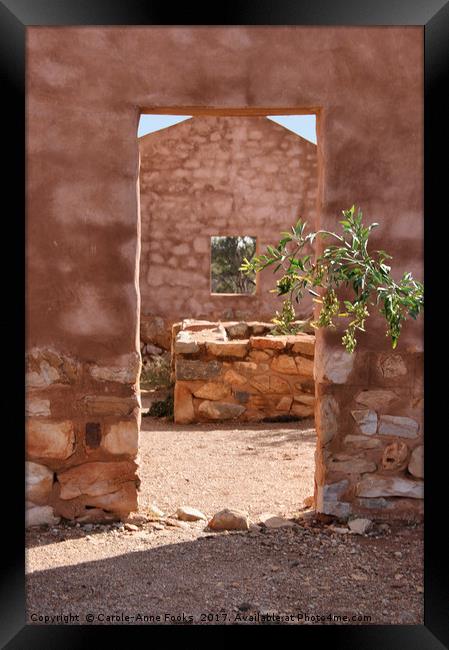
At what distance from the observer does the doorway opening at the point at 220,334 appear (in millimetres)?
5113

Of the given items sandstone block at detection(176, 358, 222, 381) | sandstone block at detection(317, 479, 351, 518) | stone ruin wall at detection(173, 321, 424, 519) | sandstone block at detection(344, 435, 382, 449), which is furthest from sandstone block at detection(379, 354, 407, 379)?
sandstone block at detection(176, 358, 222, 381)

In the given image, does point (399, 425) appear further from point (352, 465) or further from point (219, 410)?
point (219, 410)

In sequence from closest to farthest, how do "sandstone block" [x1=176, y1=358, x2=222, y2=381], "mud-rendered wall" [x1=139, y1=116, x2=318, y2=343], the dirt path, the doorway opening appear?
1. the dirt path
2. the doorway opening
3. "sandstone block" [x1=176, y1=358, x2=222, y2=381]
4. "mud-rendered wall" [x1=139, y1=116, x2=318, y2=343]

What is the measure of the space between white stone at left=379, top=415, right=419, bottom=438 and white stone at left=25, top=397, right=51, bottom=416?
1.96m

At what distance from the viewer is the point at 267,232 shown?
1105 centimetres

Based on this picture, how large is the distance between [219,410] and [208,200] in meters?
5.04

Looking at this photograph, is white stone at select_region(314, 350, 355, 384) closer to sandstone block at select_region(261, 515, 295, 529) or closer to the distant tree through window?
sandstone block at select_region(261, 515, 295, 529)

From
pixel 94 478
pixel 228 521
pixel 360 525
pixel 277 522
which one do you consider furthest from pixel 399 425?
pixel 94 478

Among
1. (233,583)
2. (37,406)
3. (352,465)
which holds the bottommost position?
(233,583)

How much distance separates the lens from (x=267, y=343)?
696 cm

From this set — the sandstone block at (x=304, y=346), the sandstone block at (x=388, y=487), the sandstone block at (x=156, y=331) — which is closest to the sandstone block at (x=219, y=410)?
the sandstone block at (x=304, y=346)

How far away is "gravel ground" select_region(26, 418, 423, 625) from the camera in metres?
2.92
